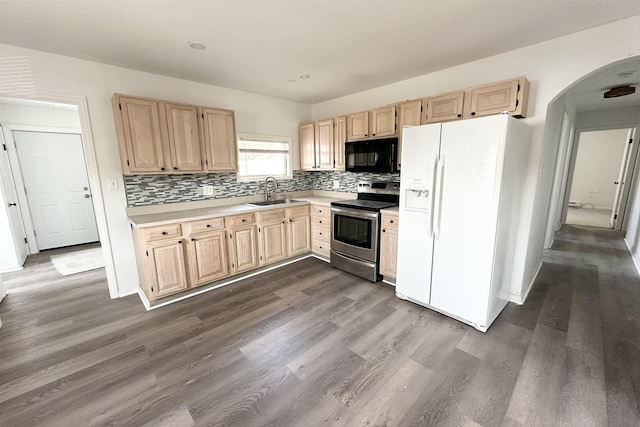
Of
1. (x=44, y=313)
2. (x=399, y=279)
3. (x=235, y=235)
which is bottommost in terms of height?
(x=44, y=313)

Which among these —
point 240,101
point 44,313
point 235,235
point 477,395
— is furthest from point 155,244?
point 477,395

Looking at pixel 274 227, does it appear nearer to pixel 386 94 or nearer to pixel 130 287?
pixel 130 287

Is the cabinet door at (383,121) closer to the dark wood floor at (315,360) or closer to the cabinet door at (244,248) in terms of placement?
the dark wood floor at (315,360)

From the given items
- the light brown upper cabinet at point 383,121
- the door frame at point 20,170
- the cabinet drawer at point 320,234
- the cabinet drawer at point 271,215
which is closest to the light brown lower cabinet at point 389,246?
the cabinet drawer at point 320,234

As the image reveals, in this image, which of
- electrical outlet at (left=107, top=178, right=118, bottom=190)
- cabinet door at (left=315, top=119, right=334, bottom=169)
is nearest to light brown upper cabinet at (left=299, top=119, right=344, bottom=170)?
cabinet door at (left=315, top=119, right=334, bottom=169)

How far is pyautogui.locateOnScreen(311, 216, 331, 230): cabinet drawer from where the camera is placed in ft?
12.9

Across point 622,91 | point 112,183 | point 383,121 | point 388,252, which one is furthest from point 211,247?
point 622,91

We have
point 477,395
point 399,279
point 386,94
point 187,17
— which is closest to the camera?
point 477,395

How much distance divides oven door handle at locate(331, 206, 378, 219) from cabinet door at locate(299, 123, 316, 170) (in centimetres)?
109

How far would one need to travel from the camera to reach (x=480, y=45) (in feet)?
8.13

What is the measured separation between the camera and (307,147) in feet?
14.7

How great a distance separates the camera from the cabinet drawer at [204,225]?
115 inches

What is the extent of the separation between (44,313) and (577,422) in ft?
14.9

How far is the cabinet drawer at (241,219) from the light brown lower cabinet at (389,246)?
1.70m
